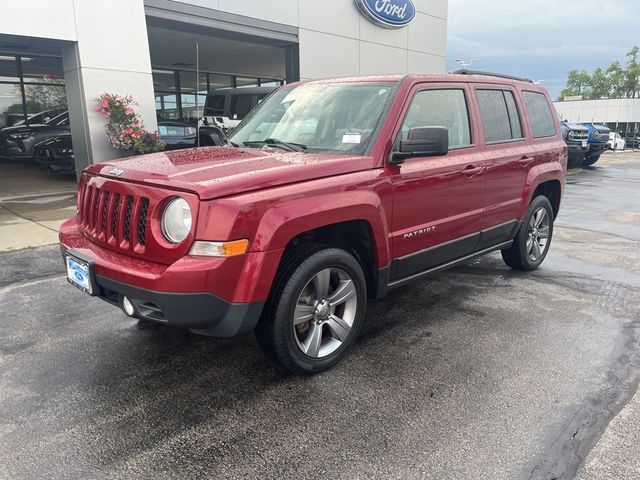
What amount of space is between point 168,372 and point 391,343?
1.55 m

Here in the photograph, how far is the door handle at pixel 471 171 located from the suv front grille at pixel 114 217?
246 centimetres

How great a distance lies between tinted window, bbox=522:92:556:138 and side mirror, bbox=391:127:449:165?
2107 mm

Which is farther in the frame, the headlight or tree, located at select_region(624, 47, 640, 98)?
tree, located at select_region(624, 47, 640, 98)

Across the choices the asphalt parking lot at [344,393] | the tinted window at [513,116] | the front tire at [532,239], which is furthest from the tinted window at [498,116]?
the asphalt parking lot at [344,393]

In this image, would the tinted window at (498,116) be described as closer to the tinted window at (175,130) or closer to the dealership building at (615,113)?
the tinted window at (175,130)

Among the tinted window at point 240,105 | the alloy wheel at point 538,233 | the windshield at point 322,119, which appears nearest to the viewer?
the windshield at point 322,119

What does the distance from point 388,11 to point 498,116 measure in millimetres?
11903

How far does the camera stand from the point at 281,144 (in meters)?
3.76

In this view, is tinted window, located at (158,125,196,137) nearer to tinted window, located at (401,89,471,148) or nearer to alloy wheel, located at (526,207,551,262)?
alloy wheel, located at (526,207,551,262)

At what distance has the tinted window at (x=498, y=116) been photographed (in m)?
4.39

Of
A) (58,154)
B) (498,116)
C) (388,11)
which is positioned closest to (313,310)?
(498,116)

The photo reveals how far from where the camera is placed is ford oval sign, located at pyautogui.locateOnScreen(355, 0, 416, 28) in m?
14.6

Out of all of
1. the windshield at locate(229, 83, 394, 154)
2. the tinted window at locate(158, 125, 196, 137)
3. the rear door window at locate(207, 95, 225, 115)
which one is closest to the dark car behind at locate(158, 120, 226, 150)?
the tinted window at locate(158, 125, 196, 137)

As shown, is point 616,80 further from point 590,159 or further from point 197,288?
point 197,288
